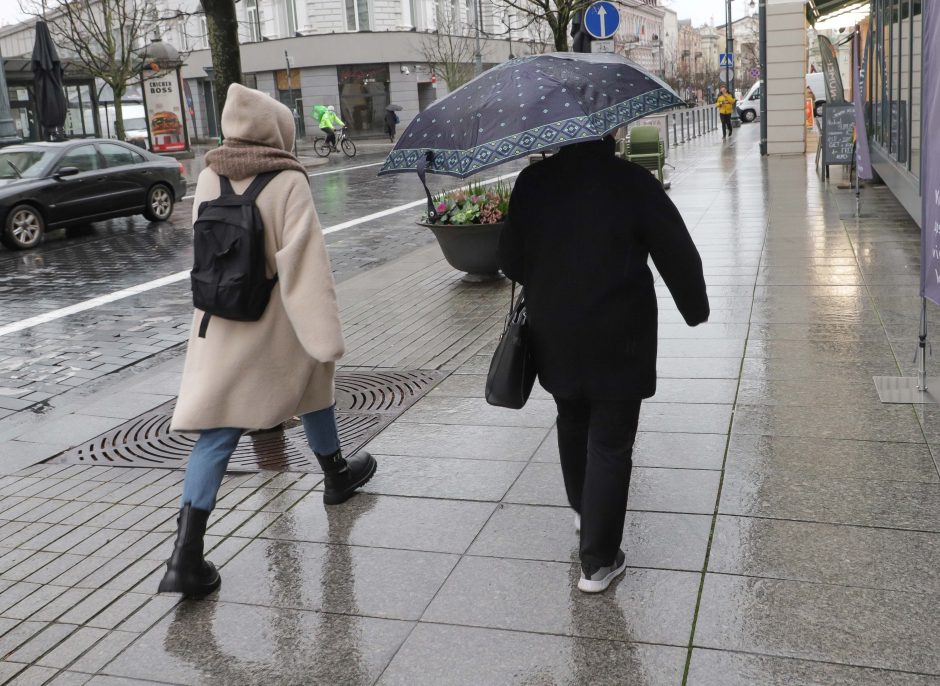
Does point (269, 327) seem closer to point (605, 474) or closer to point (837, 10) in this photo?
point (605, 474)

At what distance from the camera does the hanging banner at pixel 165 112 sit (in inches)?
1396

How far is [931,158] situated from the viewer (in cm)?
506

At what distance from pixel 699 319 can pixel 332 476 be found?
189cm

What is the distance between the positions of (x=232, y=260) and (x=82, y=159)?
13937 mm

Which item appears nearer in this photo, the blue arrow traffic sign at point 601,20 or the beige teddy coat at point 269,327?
the beige teddy coat at point 269,327

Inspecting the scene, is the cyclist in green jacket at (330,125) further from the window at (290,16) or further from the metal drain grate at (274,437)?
the metal drain grate at (274,437)

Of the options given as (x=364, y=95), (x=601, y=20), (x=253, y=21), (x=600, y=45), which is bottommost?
(x=600, y=45)

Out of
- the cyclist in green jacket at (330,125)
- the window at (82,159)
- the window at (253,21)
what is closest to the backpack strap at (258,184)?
the window at (82,159)

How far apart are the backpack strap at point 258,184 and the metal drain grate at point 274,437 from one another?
5.67 feet

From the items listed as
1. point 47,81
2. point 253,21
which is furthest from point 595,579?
point 253,21

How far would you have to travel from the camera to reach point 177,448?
5.70 m

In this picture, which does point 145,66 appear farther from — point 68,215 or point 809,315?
point 809,315

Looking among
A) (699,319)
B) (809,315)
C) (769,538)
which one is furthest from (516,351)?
(809,315)

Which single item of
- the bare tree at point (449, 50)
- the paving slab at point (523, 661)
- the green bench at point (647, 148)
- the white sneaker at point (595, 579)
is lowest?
the paving slab at point (523, 661)
